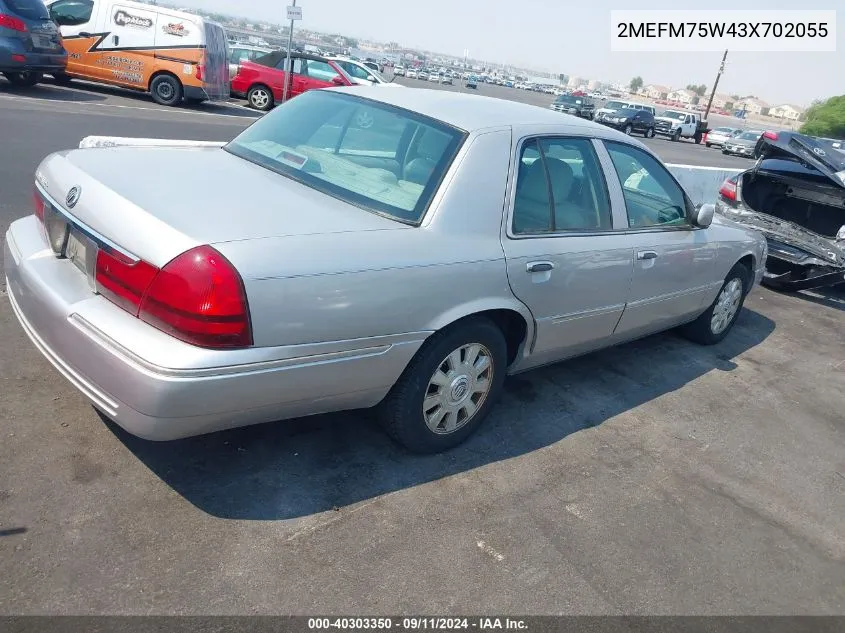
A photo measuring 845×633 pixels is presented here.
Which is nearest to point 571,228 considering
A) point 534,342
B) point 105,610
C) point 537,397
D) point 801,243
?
point 534,342

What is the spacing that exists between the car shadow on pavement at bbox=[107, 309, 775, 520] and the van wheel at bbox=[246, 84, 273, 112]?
1712cm

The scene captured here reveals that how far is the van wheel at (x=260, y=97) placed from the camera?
65.3 feet

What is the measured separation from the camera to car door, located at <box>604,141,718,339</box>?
14.3ft

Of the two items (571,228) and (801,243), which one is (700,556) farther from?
(801,243)

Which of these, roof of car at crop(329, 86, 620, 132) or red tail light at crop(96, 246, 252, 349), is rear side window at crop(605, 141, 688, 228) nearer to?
roof of car at crop(329, 86, 620, 132)

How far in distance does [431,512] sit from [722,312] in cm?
364

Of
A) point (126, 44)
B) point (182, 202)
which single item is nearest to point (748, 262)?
point (182, 202)

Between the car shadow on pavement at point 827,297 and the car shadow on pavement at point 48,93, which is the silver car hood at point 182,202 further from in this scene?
the car shadow on pavement at point 48,93

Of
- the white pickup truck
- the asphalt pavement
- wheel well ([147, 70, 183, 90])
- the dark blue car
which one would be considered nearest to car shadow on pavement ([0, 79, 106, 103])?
the dark blue car

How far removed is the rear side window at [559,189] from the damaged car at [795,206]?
4.08 meters

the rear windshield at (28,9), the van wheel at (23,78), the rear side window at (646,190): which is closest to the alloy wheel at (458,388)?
the rear side window at (646,190)

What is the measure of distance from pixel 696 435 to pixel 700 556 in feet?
4.12

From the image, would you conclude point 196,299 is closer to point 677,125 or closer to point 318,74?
point 318,74

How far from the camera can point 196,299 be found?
8.30 feet
